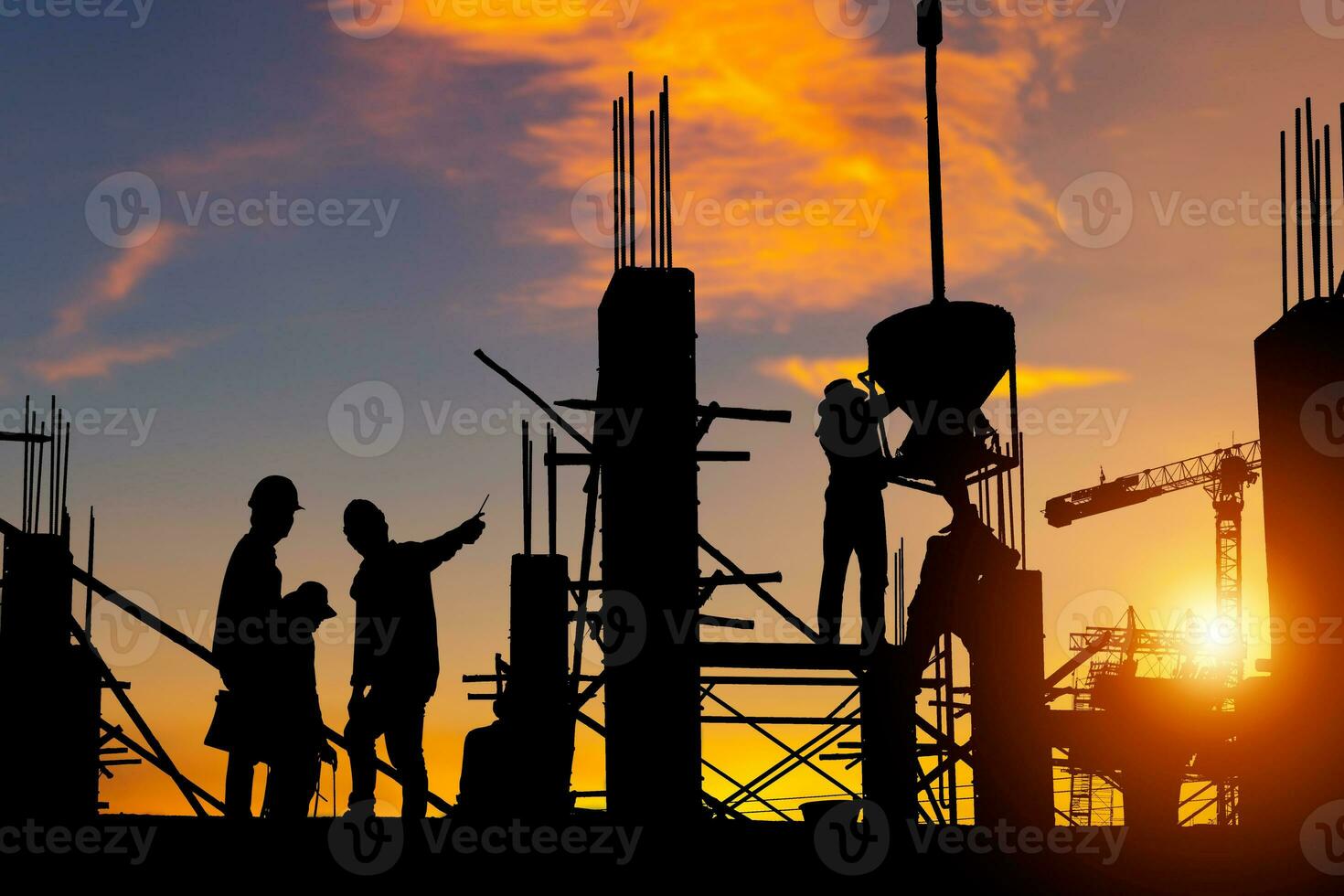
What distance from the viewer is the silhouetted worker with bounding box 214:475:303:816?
950cm

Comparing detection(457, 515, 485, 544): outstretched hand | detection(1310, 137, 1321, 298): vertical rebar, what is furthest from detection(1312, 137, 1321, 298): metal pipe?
detection(457, 515, 485, 544): outstretched hand

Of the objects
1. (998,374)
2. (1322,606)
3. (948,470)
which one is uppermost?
(998,374)

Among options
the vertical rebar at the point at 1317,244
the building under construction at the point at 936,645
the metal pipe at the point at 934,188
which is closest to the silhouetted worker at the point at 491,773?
the building under construction at the point at 936,645

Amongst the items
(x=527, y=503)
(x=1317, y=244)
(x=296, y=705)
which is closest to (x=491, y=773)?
(x=296, y=705)

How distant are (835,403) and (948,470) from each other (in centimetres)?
437

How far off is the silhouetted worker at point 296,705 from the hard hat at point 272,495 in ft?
1.79

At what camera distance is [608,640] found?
34.7 ft

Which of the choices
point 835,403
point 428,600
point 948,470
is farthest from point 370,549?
point 835,403

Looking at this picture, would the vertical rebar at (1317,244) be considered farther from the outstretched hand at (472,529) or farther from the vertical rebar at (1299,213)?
the outstretched hand at (472,529)

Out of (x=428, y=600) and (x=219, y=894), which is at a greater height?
(x=428, y=600)

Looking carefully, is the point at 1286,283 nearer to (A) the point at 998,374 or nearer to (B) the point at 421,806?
(A) the point at 998,374

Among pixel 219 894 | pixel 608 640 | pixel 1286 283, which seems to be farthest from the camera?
pixel 1286 283

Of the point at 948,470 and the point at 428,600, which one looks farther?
the point at 428,600

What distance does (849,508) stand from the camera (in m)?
13.3
